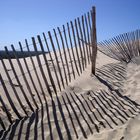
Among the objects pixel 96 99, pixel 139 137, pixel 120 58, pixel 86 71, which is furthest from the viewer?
pixel 120 58

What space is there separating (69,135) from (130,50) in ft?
23.9

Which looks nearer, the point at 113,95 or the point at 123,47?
the point at 113,95

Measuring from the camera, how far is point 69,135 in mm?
4152

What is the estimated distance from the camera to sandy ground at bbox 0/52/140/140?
407 centimetres

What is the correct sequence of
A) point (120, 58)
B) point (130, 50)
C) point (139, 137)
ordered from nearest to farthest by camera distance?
point (139, 137) → point (120, 58) → point (130, 50)

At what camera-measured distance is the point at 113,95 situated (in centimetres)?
583

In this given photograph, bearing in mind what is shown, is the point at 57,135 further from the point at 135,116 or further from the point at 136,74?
the point at 136,74

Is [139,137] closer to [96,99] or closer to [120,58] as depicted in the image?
[96,99]

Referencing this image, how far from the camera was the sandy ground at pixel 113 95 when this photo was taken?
4074 mm

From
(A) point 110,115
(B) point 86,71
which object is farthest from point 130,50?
(A) point 110,115

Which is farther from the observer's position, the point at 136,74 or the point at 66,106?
the point at 136,74

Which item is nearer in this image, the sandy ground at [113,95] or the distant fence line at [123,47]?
the sandy ground at [113,95]

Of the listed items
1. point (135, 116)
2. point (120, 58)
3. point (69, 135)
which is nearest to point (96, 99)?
point (135, 116)

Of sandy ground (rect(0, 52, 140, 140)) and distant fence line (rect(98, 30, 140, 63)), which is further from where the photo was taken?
distant fence line (rect(98, 30, 140, 63))
